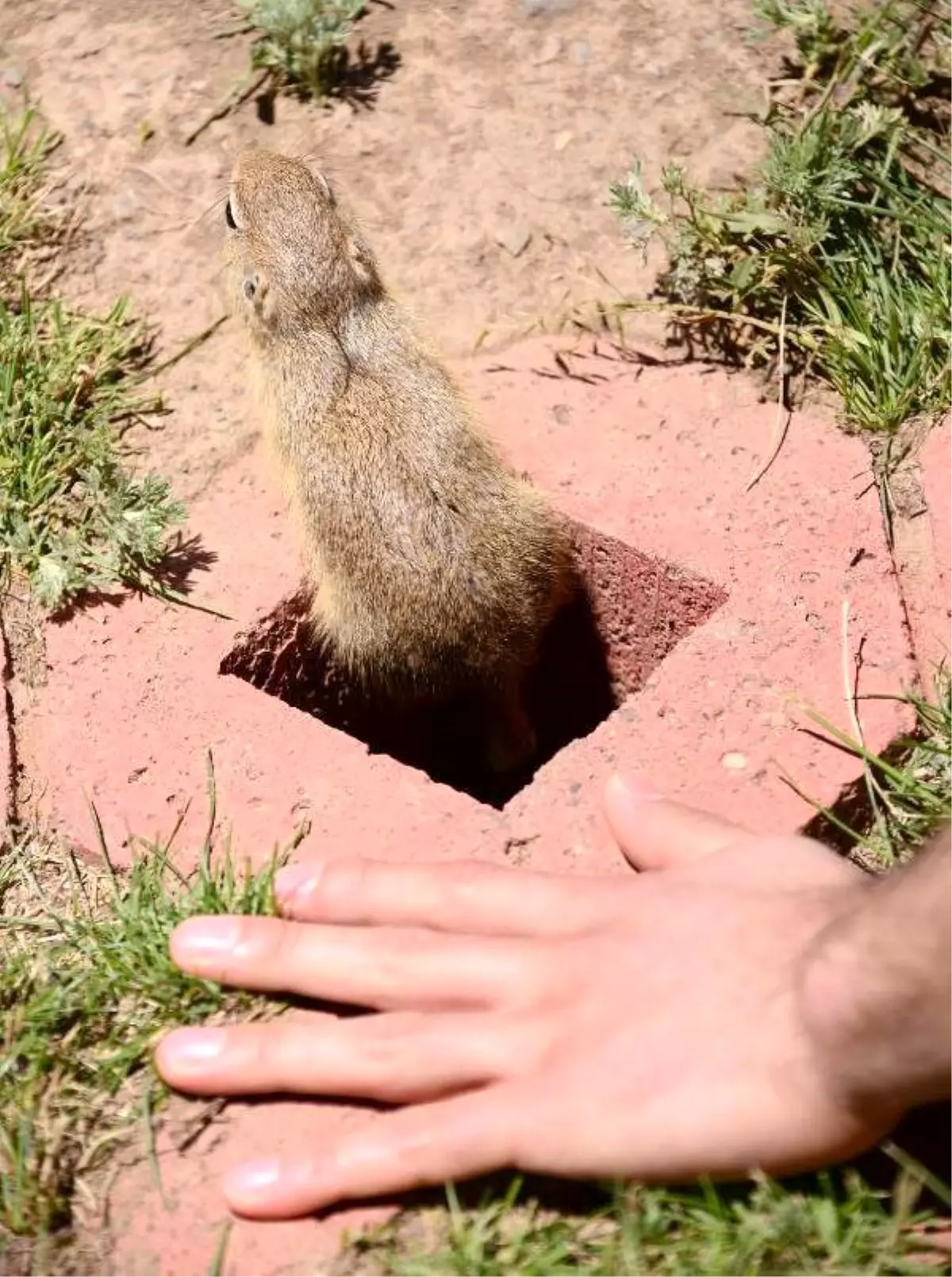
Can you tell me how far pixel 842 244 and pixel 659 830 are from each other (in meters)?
1.93

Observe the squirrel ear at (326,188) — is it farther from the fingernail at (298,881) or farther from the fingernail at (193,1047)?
the fingernail at (193,1047)

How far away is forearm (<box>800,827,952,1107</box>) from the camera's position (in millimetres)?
1987

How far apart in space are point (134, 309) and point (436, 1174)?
2.57 m

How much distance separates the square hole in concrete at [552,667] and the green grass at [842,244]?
2.19ft

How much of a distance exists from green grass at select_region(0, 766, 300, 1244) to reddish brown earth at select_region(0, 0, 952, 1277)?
0.10 meters

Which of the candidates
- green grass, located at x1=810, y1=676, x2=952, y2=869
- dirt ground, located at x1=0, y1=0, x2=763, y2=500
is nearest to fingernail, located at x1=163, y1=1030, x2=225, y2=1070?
green grass, located at x1=810, y1=676, x2=952, y2=869

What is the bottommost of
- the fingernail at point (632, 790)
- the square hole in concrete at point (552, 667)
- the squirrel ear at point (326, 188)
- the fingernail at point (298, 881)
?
the square hole in concrete at point (552, 667)

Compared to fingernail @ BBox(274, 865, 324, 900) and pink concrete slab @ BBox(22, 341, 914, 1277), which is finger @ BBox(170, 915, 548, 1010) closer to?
fingernail @ BBox(274, 865, 324, 900)

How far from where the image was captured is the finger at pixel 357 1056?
2391mm

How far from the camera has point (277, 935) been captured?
2.59 meters

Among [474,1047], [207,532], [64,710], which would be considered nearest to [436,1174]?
[474,1047]

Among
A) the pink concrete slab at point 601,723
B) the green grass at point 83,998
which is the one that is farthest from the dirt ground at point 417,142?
the green grass at point 83,998

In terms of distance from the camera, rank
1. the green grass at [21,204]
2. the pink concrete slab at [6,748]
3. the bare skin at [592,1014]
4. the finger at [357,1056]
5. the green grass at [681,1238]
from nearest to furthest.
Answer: the bare skin at [592,1014] < the green grass at [681,1238] < the finger at [357,1056] < the pink concrete slab at [6,748] < the green grass at [21,204]

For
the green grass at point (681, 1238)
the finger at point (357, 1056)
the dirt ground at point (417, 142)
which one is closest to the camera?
the green grass at point (681, 1238)
